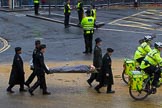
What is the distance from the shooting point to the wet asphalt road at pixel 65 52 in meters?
13.9

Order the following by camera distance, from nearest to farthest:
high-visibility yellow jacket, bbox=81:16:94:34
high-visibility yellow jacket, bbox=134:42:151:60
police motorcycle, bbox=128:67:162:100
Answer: police motorcycle, bbox=128:67:162:100
high-visibility yellow jacket, bbox=134:42:151:60
high-visibility yellow jacket, bbox=81:16:94:34

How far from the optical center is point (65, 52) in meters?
22.9

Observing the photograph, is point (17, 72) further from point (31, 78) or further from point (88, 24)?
point (88, 24)

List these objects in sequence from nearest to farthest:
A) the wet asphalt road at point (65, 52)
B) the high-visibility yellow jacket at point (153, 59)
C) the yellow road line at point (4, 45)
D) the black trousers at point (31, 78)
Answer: the wet asphalt road at point (65, 52) → the high-visibility yellow jacket at point (153, 59) → the black trousers at point (31, 78) → the yellow road line at point (4, 45)

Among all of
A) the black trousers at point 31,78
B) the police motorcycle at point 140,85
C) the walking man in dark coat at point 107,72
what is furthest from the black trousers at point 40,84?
the police motorcycle at point 140,85

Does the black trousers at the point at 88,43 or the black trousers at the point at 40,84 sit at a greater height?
the black trousers at the point at 88,43

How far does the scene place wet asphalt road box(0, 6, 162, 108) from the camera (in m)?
13.9

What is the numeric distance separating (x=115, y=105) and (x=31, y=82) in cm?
353

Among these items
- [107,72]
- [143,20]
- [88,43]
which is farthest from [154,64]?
[143,20]

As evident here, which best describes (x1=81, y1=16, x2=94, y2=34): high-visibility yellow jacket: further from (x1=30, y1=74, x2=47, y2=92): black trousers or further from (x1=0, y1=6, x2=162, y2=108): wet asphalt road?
(x1=30, y1=74, x2=47, y2=92): black trousers

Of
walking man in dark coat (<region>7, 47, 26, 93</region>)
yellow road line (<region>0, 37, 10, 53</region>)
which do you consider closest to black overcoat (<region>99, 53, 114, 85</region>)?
walking man in dark coat (<region>7, 47, 26, 93</region>)

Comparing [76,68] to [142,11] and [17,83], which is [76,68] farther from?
[142,11]

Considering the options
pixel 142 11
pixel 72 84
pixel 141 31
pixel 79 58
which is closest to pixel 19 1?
pixel 142 11

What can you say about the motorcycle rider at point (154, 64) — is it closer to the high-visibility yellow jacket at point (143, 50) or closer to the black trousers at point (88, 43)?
the high-visibility yellow jacket at point (143, 50)
